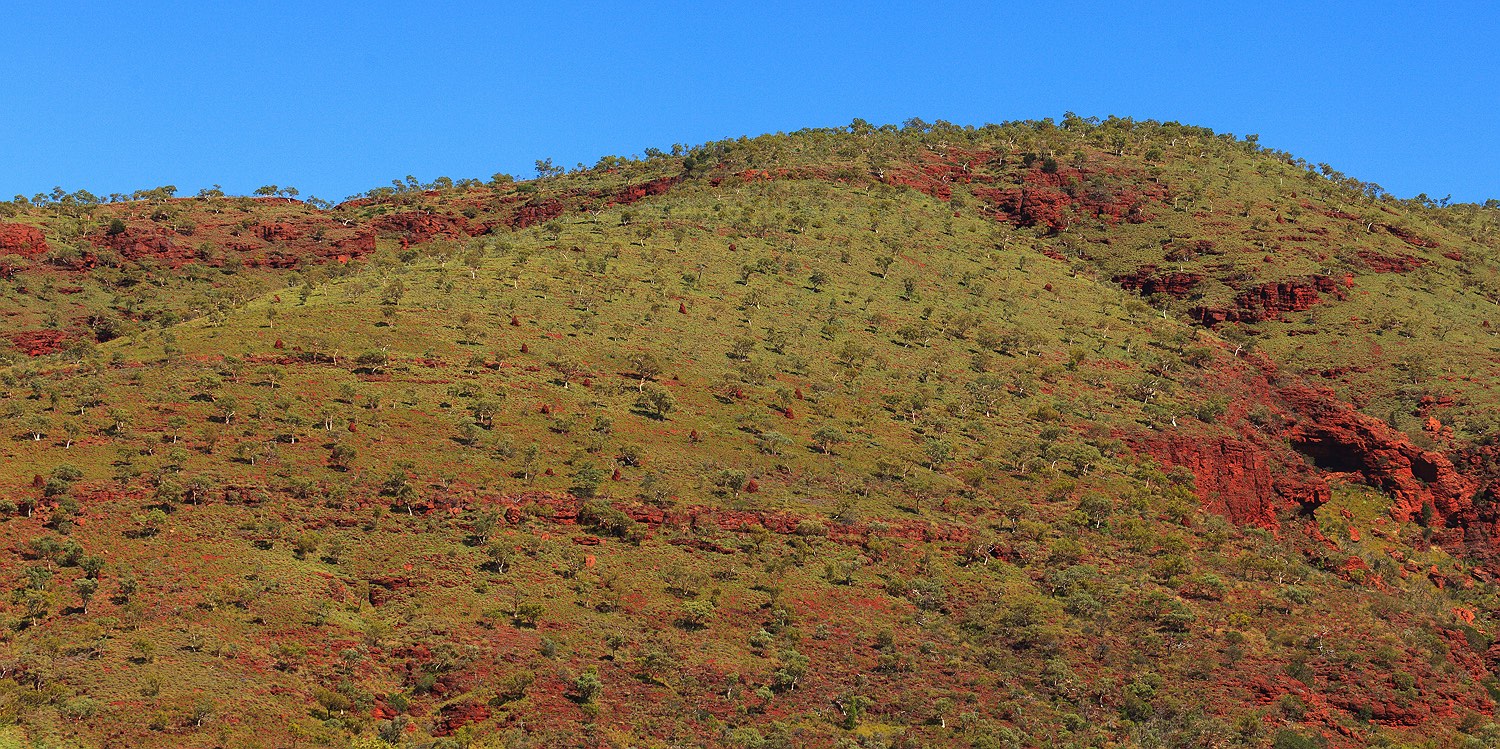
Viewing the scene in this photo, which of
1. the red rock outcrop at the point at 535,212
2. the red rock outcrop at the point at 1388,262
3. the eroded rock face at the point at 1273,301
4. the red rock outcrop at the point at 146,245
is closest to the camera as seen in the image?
the eroded rock face at the point at 1273,301

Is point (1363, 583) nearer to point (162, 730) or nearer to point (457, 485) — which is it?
point (457, 485)

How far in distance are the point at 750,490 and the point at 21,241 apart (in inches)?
2606

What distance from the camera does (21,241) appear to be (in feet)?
295

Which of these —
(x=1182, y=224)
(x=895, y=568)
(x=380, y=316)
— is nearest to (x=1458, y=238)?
(x=1182, y=224)

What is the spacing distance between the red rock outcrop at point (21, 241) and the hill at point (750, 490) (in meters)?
0.25

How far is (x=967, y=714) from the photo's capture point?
38375mm

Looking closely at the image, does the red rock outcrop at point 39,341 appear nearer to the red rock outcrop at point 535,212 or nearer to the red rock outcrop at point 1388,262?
the red rock outcrop at point 535,212

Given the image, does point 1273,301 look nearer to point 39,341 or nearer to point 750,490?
point 750,490

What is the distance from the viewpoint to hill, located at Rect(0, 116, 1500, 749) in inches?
1441

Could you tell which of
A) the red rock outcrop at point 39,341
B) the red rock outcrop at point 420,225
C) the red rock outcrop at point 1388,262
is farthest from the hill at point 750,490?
the red rock outcrop at point 420,225

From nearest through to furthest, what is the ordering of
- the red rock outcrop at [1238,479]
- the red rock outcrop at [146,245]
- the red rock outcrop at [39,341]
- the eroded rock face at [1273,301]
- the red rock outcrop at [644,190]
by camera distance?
the red rock outcrop at [1238,479]
the red rock outcrop at [39,341]
the eroded rock face at [1273,301]
the red rock outcrop at [146,245]
the red rock outcrop at [644,190]

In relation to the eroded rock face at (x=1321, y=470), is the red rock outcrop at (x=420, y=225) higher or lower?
higher

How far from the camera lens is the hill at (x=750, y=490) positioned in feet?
120

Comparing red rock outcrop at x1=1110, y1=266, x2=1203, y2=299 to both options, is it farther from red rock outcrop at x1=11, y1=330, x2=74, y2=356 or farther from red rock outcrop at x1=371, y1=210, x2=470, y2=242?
red rock outcrop at x1=11, y1=330, x2=74, y2=356
